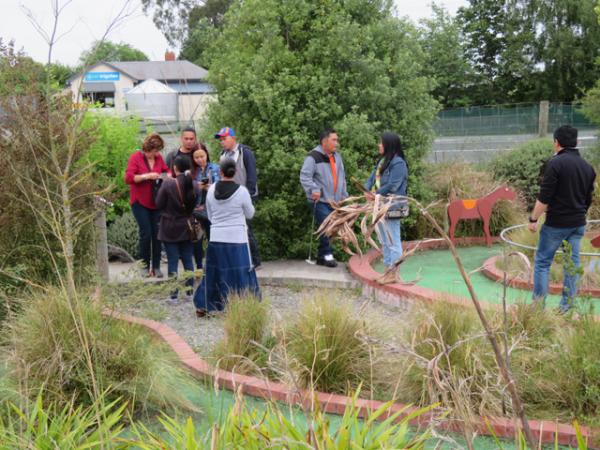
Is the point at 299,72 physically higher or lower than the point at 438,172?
higher

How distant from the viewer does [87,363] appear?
180 inches

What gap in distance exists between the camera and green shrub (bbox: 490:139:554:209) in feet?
45.1

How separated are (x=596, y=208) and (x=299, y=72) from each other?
500 cm

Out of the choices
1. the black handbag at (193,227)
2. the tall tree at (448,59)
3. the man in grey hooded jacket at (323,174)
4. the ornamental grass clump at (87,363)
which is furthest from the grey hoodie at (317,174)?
the tall tree at (448,59)

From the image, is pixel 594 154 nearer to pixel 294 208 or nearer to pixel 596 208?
pixel 596 208

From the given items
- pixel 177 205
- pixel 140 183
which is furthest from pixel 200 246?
pixel 140 183

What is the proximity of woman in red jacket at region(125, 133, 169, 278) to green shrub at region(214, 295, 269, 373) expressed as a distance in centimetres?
355

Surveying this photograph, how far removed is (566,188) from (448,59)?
4288 centimetres

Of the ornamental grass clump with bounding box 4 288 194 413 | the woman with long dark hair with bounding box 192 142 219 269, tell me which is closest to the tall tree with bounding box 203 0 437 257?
the woman with long dark hair with bounding box 192 142 219 269

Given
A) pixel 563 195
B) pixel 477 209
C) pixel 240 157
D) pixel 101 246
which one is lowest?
pixel 101 246

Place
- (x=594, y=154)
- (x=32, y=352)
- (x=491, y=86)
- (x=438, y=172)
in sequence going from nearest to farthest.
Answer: (x=32, y=352) → (x=438, y=172) → (x=594, y=154) → (x=491, y=86)

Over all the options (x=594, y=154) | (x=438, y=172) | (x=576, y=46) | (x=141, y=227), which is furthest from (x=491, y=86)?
(x=141, y=227)

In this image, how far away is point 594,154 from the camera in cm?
1541

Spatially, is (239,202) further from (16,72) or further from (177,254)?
(16,72)
